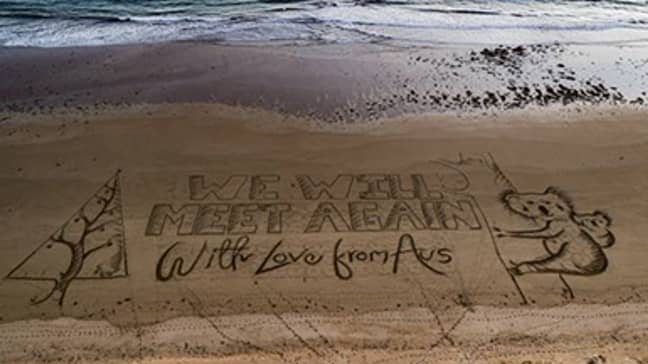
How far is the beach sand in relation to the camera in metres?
4.05

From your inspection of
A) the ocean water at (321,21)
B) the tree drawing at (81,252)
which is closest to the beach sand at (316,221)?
the tree drawing at (81,252)

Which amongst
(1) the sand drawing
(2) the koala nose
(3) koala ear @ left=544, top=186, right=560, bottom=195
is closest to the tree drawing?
(1) the sand drawing

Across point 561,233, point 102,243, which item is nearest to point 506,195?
point 561,233

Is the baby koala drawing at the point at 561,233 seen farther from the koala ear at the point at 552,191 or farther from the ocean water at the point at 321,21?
the ocean water at the point at 321,21

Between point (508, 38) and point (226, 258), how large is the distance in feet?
23.5

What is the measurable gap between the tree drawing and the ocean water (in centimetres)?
505

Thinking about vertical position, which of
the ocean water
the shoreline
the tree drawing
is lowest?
the tree drawing

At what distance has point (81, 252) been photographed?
481 cm

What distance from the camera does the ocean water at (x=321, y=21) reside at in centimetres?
992

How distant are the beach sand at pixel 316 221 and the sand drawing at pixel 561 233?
2cm

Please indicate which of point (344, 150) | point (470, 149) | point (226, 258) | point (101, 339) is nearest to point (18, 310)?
point (101, 339)

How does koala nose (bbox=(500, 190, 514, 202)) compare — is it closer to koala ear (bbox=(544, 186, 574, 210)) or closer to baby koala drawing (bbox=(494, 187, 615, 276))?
baby koala drawing (bbox=(494, 187, 615, 276))

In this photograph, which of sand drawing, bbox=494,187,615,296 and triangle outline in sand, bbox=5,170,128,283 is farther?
sand drawing, bbox=494,187,615,296

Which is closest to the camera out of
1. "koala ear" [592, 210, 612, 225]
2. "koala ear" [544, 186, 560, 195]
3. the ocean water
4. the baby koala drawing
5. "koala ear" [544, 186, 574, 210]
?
the baby koala drawing
